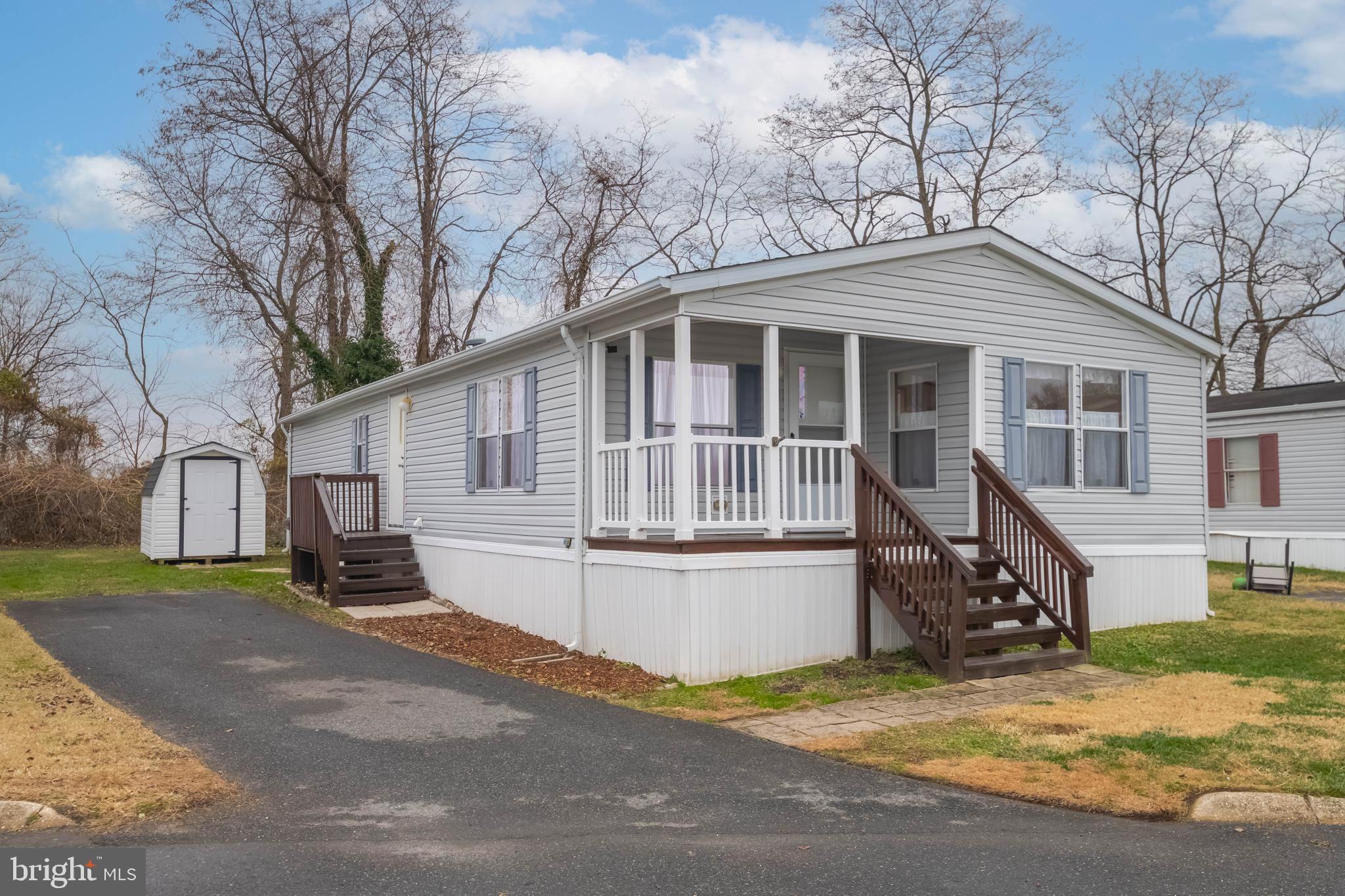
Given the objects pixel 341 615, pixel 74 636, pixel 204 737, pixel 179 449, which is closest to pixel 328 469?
A: pixel 179 449

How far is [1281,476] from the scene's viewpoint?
1875 centimetres

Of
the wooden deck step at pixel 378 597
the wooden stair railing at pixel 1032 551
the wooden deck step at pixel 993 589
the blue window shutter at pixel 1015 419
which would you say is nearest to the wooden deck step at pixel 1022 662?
the wooden stair railing at pixel 1032 551

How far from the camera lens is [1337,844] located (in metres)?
4.77

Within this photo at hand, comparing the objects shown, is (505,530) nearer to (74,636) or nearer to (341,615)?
(341,615)

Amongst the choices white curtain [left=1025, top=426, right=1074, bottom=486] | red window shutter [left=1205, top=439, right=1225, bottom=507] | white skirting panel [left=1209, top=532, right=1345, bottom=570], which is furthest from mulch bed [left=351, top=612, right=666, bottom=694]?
red window shutter [left=1205, top=439, right=1225, bottom=507]

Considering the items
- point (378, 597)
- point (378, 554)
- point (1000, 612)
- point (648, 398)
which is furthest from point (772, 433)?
point (378, 554)

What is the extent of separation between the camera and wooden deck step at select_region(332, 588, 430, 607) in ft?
44.6

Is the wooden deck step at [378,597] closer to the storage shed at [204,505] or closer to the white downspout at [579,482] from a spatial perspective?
the white downspout at [579,482]

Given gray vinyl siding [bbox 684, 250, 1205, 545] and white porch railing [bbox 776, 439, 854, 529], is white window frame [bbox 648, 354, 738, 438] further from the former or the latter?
gray vinyl siding [bbox 684, 250, 1205, 545]

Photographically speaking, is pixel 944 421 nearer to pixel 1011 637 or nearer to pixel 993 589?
pixel 993 589

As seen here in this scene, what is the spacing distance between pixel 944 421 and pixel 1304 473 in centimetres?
1102

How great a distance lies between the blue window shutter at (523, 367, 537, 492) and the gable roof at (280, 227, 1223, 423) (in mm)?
427

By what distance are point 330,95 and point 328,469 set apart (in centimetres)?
1165

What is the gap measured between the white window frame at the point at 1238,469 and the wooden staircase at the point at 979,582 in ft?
37.3
